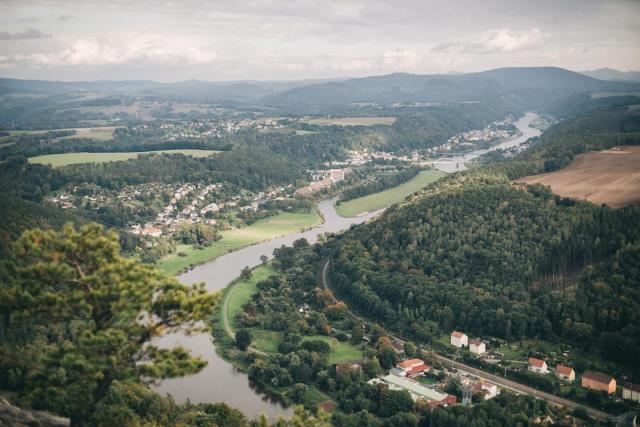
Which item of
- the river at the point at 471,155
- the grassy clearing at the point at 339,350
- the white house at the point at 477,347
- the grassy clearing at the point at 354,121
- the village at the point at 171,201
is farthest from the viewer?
the grassy clearing at the point at 354,121

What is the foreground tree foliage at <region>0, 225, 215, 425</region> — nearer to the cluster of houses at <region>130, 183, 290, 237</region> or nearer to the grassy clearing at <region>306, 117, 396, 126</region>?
the cluster of houses at <region>130, 183, 290, 237</region>

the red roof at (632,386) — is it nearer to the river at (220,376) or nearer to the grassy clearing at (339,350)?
the grassy clearing at (339,350)

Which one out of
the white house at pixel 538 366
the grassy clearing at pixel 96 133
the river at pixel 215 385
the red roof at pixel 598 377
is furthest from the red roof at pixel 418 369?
the grassy clearing at pixel 96 133

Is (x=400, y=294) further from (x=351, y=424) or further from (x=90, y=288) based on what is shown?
(x=90, y=288)

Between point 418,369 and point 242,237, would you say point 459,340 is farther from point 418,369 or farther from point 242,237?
point 242,237

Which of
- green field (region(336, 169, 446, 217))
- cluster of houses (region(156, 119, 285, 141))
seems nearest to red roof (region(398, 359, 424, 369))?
green field (region(336, 169, 446, 217))

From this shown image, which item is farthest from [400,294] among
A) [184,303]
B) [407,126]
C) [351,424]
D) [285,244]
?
[407,126]
